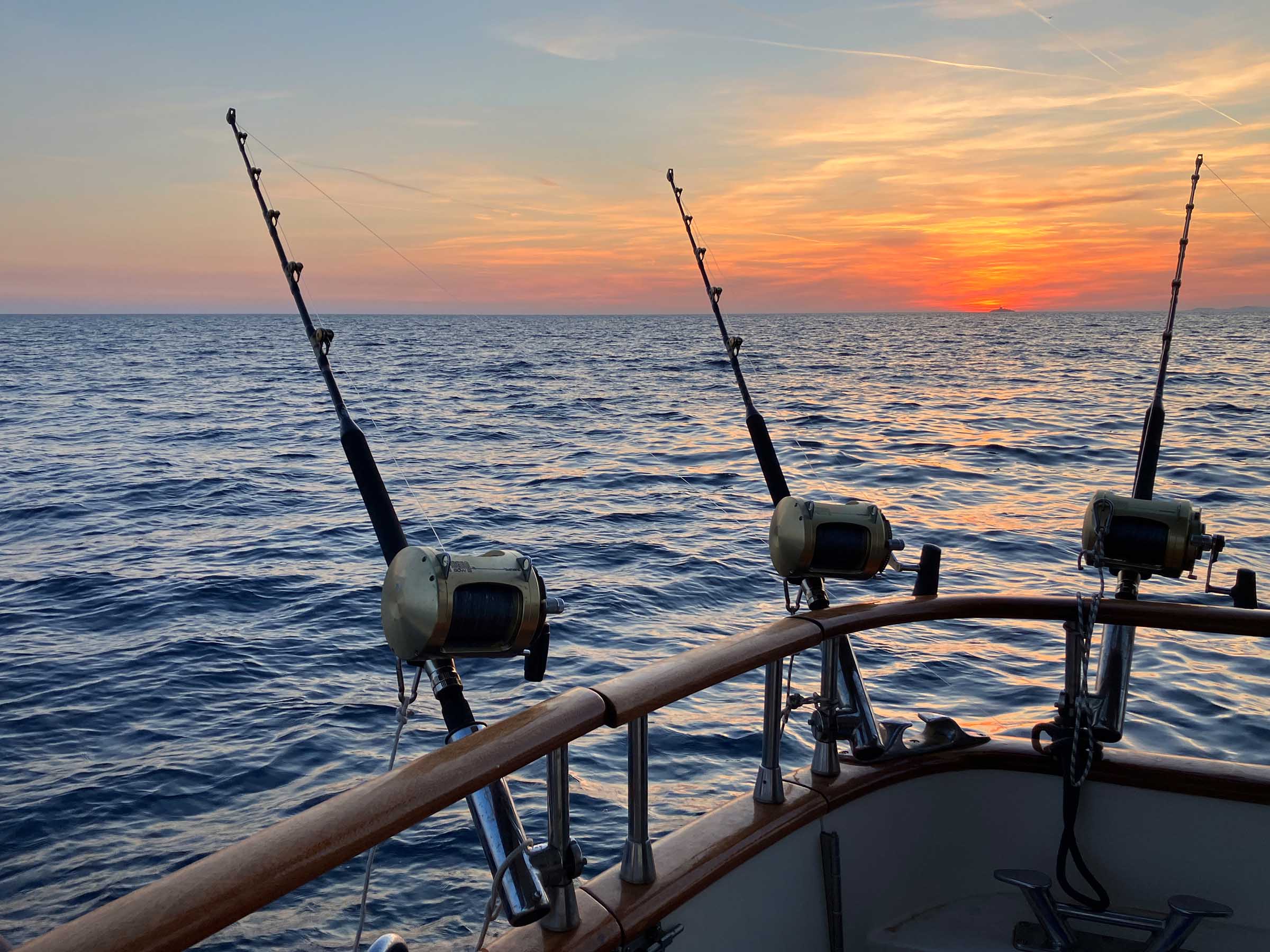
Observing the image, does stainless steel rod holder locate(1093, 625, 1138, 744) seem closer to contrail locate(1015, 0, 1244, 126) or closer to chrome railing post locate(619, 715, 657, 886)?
Answer: chrome railing post locate(619, 715, 657, 886)

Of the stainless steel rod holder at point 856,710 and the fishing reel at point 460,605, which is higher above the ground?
the fishing reel at point 460,605

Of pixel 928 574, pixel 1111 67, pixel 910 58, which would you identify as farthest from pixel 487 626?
pixel 910 58

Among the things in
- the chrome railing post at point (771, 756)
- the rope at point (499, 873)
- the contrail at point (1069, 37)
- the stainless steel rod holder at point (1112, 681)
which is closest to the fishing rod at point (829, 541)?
the chrome railing post at point (771, 756)

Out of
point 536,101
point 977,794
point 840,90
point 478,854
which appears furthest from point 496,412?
point 977,794

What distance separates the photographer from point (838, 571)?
2.62 metres

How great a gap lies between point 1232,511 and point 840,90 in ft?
23.8

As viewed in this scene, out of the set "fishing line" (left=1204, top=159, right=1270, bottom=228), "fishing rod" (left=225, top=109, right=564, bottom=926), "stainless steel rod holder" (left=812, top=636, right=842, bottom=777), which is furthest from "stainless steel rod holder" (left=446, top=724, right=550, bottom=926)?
"fishing line" (left=1204, top=159, right=1270, bottom=228)

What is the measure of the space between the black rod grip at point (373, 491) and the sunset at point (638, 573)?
1 cm

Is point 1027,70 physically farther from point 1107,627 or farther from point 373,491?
point 373,491

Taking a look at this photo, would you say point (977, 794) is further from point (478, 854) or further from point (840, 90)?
point (840, 90)

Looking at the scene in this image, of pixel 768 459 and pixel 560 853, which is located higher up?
pixel 768 459

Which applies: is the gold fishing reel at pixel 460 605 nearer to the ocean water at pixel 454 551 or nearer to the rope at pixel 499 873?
the rope at pixel 499 873

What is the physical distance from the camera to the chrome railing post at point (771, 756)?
7.89ft

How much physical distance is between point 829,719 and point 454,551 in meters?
8.33
